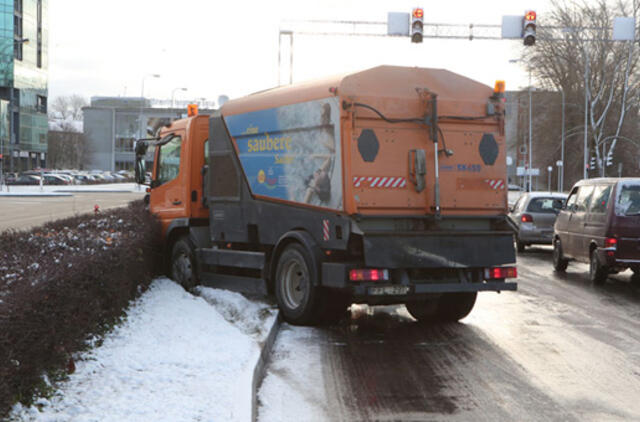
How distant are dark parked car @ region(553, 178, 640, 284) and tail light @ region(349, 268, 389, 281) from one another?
243 inches

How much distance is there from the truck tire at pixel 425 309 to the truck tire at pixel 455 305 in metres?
0.08

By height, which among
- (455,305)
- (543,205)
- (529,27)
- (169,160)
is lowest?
(455,305)

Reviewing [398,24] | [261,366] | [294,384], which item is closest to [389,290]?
[261,366]

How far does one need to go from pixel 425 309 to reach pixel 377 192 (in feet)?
7.60

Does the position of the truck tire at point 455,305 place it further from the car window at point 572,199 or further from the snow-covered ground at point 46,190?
the snow-covered ground at point 46,190

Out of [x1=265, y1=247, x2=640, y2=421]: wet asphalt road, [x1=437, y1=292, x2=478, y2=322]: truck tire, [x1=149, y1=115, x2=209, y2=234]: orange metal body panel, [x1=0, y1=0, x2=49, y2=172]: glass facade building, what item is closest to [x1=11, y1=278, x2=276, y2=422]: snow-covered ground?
[x1=265, y1=247, x2=640, y2=421]: wet asphalt road

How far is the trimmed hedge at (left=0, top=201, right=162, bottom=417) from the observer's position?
4859 mm

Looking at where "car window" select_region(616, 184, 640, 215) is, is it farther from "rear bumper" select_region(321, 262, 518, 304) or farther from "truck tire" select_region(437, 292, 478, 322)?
"rear bumper" select_region(321, 262, 518, 304)

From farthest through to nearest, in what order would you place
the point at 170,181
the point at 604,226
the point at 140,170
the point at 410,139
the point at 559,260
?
the point at 559,260, the point at 140,170, the point at 604,226, the point at 170,181, the point at 410,139

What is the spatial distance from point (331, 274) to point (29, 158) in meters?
107

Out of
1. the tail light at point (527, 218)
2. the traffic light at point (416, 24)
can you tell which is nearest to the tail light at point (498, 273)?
the tail light at point (527, 218)

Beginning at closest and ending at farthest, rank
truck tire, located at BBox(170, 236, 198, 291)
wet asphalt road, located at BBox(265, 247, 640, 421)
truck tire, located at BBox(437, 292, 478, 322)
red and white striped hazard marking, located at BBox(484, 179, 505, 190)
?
wet asphalt road, located at BBox(265, 247, 640, 421), red and white striped hazard marking, located at BBox(484, 179, 505, 190), truck tire, located at BBox(437, 292, 478, 322), truck tire, located at BBox(170, 236, 198, 291)

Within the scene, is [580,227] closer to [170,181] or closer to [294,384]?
[170,181]

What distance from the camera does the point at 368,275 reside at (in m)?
8.79
